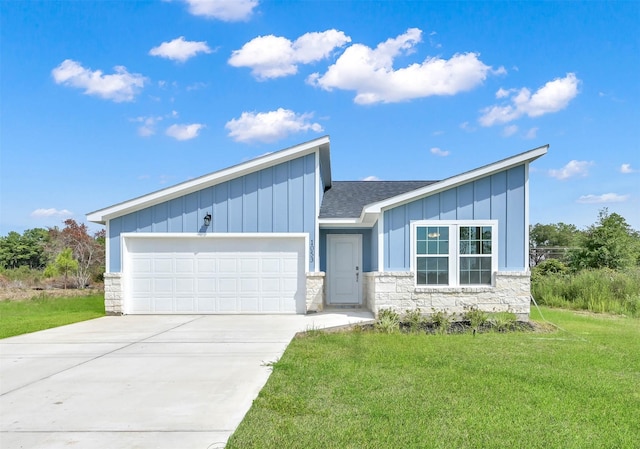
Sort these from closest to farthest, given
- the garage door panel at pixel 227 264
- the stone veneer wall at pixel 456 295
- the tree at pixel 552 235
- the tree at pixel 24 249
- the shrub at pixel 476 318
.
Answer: the shrub at pixel 476 318
the stone veneer wall at pixel 456 295
the garage door panel at pixel 227 264
the tree at pixel 24 249
the tree at pixel 552 235

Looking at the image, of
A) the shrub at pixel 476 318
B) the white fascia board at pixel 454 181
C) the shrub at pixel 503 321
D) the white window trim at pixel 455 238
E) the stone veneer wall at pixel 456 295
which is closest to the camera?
the shrub at pixel 476 318

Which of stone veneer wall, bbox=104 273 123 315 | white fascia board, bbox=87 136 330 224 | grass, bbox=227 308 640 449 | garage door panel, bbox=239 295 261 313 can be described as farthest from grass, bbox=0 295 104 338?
grass, bbox=227 308 640 449

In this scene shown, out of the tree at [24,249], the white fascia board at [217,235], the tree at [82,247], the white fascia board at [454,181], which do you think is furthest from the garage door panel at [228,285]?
the tree at [24,249]

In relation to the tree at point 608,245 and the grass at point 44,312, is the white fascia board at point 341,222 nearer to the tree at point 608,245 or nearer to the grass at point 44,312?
the grass at point 44,312

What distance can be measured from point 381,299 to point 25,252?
25768 mm

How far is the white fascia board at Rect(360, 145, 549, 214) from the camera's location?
33.4 feet

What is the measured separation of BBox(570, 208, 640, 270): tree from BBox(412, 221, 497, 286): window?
A: 8.72 meters

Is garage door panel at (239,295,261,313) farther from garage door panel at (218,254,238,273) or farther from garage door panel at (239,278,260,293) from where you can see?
garage door panel at (218,254,238,273)

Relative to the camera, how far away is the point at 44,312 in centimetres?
1252

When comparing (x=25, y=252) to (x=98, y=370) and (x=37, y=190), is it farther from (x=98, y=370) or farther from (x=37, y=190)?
(x=98, y=370)

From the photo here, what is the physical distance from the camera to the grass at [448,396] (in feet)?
12.0

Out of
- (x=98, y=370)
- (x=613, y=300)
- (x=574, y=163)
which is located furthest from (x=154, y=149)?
(x=574, y=163)

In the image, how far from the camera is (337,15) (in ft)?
40.9

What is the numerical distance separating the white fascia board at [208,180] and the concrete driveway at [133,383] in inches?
130
